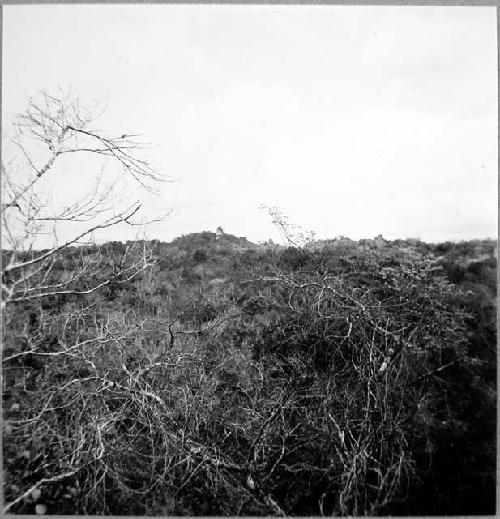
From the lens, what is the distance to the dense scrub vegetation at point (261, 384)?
2520 millimetres

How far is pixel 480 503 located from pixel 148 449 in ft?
7.04

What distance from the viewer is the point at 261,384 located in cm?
282

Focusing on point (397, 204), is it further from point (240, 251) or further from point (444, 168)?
point (240, 251)

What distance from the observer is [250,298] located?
3062 mm

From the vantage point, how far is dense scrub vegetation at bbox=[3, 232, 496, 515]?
252 cm

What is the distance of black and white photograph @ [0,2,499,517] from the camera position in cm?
254

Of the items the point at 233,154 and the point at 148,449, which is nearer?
the point at 148,449

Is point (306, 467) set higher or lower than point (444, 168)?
lower

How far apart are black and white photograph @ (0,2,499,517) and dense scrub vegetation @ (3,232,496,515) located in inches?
0.6

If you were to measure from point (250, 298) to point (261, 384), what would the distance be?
2.07 feet

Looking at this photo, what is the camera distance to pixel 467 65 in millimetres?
2676

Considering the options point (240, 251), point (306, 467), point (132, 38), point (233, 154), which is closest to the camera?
point (306, 467)

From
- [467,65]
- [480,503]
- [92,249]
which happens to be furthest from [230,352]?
[467,65]

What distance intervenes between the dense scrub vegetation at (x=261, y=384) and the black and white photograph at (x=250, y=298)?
0.05 ft
